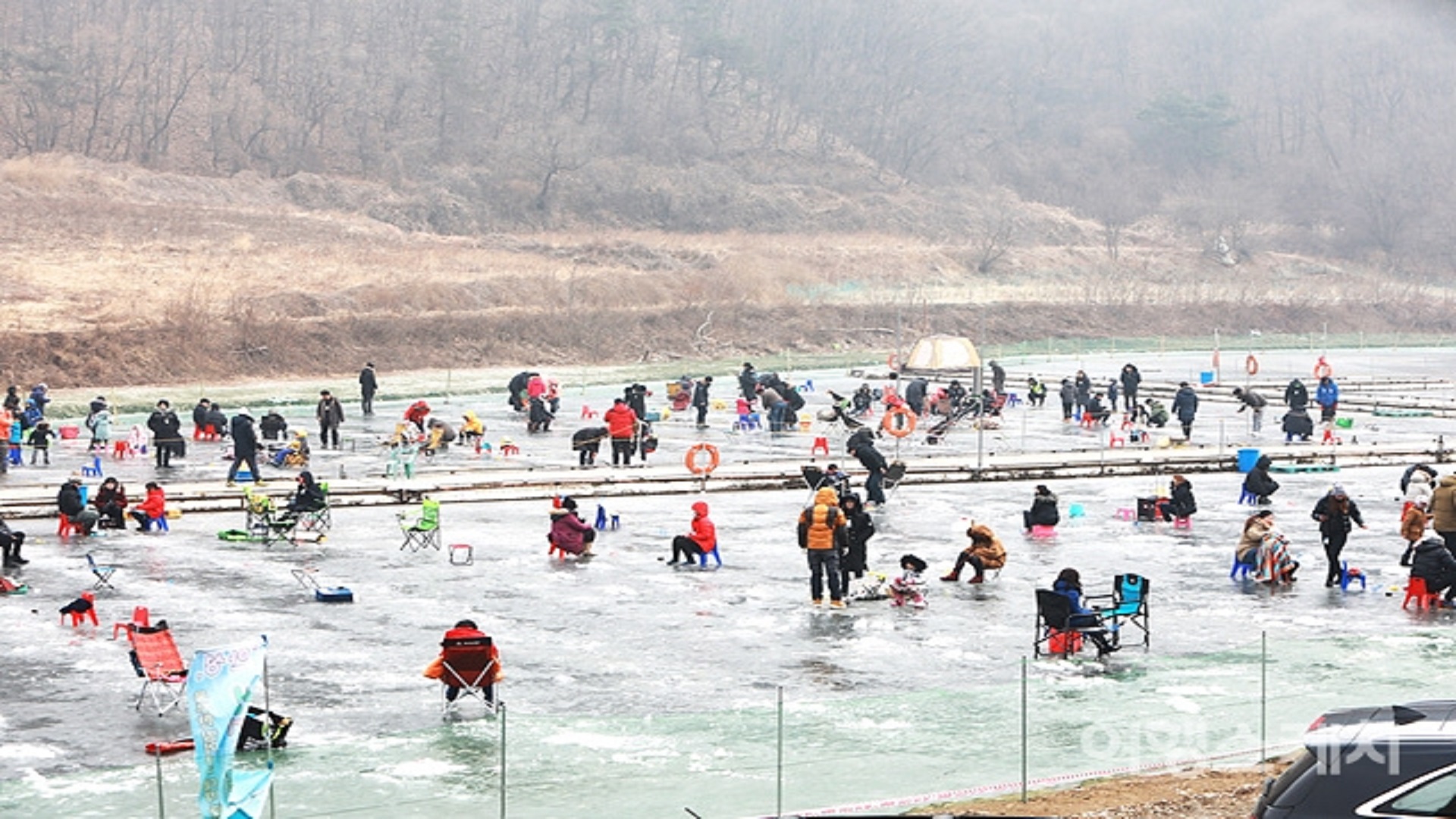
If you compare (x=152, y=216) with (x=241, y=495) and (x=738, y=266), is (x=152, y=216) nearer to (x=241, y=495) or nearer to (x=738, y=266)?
(x=738, y=266)

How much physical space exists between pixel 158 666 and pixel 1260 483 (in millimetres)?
20908

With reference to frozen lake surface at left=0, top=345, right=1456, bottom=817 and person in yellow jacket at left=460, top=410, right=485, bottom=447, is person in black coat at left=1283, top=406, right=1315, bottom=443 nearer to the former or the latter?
frozen lake surface at left=0, top=345, right=1456, bottom=817

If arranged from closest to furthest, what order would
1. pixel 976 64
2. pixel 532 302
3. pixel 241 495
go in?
pixel 241 495 < pixel 532 302 < pixel 976 64

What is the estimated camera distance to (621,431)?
124 feet

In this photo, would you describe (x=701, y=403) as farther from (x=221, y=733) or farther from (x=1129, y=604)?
(x=221, y=733)

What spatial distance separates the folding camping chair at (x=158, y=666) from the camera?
56.4 feet

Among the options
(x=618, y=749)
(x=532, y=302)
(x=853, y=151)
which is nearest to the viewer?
(x=618, y=749)

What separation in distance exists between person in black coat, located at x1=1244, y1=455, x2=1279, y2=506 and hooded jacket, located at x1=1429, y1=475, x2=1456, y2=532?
8.67 m

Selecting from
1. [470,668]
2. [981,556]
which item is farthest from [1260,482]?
[470,668]

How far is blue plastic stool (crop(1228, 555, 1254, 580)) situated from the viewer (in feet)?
81.1

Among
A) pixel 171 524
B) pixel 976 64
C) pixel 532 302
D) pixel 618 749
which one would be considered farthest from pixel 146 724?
pixel 976 64

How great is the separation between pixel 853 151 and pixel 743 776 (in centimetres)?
14152

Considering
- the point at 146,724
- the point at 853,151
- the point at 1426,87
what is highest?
the point at 1426,87

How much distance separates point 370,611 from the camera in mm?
22484
